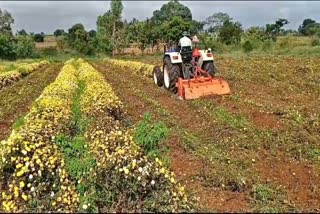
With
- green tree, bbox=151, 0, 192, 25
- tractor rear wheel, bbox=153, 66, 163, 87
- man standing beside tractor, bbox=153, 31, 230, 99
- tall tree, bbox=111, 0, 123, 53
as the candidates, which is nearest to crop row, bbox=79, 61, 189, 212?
man standing beside tractor, bbox=153, 31, 230, 99

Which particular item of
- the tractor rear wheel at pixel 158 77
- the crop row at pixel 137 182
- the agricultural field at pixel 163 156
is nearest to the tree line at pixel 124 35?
the tractor rear wheel at pixel 158 77

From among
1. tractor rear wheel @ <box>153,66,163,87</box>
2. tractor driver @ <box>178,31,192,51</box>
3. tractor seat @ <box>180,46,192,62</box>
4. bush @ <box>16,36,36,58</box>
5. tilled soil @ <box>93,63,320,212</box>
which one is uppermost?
tractor driver @ <box>178,31,192,51</box>

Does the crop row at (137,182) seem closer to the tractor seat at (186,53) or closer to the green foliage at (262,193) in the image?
the green foliage at (262,193)

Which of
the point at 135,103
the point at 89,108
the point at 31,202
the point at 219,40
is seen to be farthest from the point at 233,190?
the point at 219,40

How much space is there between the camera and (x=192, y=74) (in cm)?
1487

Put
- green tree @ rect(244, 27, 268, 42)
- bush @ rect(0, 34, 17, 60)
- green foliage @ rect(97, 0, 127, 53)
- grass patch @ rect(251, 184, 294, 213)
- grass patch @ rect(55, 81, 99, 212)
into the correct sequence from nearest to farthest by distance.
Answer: grass patch @ rect(55, 81, 99, 212), grass patch @ rect(251, 184, 294, 213), bush @ rect(0, 34, 17, 60), green tree @ rect(244, 27, 268, 42), green foliage @ rect(97, 0, 127, 53)

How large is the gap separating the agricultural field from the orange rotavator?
0.55 m

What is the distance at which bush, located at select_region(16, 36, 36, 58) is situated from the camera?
50.8 meters

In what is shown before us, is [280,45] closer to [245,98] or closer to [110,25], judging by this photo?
[110,25]

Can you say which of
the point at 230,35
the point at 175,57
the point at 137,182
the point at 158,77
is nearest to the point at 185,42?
the point at 175,57

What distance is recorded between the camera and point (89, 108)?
10312 mm

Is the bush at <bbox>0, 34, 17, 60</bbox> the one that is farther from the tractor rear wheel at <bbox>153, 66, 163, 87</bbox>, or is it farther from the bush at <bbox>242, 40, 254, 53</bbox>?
the tractor rear wheel at <bbox>153, 66, 163, 87</bbox>

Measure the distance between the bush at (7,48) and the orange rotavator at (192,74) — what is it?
124 feet

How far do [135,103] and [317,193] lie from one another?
761 cm
